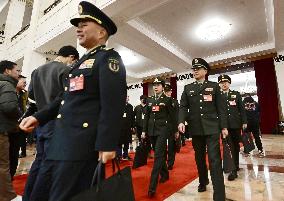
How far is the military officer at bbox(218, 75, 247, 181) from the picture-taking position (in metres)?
4.01

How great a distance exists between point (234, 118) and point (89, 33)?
3.31 m

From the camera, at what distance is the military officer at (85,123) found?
1173mm

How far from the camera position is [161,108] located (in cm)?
350

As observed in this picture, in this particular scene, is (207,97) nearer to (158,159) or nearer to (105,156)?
(158,159)

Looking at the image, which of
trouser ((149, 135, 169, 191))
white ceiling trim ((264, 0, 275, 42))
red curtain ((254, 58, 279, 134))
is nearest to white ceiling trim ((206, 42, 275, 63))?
white ceiling trim ((264, 0, 275, 42))

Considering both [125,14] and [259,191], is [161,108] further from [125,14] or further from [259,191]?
[125,14]

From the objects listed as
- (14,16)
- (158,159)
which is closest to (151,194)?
(158,159)

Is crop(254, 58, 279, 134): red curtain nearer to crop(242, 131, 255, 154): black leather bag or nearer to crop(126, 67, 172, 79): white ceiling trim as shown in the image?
crop(126, 67, 172, 79): white ceiling trim

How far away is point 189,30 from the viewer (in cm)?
878

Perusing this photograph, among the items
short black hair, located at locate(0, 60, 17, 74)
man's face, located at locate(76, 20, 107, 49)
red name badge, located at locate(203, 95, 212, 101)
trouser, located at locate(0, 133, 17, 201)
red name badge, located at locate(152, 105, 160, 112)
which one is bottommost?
trouser, located at locate(0, 133, 17, 201)

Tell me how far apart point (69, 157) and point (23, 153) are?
18.4 feet

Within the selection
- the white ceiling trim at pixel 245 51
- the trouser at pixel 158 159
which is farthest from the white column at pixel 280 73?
the trouser at pixel 158 159

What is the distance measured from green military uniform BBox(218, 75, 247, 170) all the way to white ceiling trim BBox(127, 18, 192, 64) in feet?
14.4

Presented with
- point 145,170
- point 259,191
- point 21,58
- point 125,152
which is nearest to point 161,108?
point 145,170
